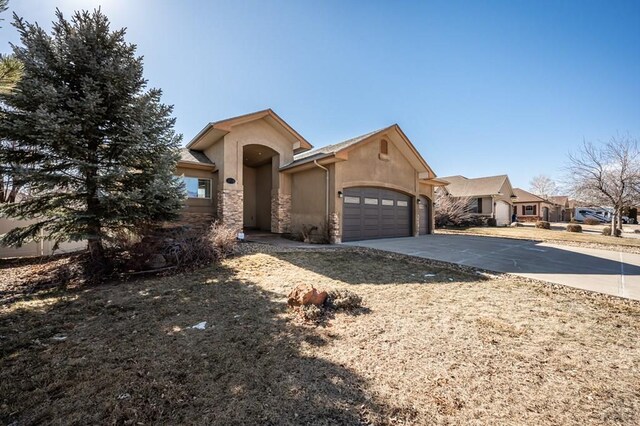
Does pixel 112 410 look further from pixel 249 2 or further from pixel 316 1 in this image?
pixel 316 1

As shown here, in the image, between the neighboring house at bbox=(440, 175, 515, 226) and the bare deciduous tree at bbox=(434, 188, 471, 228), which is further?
the neighboring house at bbox=(440, 175, 515, 226)

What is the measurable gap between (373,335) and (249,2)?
1132 cm

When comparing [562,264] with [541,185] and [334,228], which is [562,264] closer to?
[334,228]

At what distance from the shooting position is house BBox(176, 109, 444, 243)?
1249 centimetres

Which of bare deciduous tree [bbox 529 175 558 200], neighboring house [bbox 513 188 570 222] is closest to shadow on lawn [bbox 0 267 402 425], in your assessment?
neighboring house [bbox 513 188 570 222]

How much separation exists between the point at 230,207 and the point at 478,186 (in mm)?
29358

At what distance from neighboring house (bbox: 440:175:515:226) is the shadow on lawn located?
2966 cm

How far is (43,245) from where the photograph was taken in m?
9.58

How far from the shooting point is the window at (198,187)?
45.8ft

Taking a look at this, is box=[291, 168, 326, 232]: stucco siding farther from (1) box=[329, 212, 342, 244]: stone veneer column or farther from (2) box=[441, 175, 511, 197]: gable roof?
(2) box=[441, 175, 511, 197]: gable roof

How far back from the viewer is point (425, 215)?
59.2 feet

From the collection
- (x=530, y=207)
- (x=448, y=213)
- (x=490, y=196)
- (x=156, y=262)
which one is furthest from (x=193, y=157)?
(x=530, y=207)

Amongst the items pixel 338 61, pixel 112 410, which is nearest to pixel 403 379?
pixel 112 410

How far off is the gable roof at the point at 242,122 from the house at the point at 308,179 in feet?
0.15
